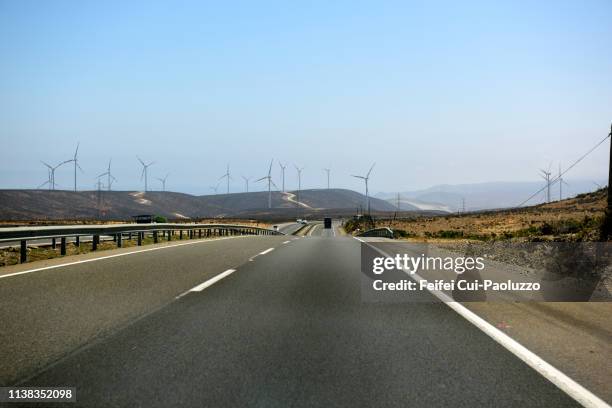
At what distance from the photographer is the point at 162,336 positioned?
6398 millimetres

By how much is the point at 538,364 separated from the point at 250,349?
2652 mm

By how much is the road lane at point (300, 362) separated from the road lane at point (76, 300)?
366 mm

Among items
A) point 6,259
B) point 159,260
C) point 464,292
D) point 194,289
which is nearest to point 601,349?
point 464,292

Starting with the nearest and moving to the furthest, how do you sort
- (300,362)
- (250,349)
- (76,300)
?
(300,362) < (250,349) < (76,300)

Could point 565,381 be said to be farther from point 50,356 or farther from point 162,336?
point 50,356

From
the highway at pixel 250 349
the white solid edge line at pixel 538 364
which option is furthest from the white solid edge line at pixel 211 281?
the white solid edge line at pixel 538 364

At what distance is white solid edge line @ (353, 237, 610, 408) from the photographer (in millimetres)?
4441

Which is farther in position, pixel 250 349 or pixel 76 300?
pixel 76 300

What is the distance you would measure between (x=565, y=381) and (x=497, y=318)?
289cm

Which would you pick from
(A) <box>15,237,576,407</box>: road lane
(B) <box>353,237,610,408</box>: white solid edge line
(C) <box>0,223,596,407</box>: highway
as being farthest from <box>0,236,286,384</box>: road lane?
(B) <box>353,237,610,408</box>: white solid edge line

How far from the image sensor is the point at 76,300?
343 inches

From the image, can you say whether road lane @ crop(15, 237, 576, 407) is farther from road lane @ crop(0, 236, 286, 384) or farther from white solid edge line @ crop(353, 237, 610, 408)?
road lane @ crop(0, 236, 286, 384)

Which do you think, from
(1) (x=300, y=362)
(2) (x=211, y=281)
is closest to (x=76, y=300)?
(2) (x=211, y=281)

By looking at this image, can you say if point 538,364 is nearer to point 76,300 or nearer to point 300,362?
point 300,362
